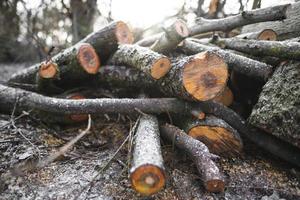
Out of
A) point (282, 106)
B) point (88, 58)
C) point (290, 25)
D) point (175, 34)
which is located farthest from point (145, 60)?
point (290, 25)

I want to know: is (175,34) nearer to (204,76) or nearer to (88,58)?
(204,76)

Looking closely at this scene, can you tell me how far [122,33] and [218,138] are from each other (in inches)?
76.6

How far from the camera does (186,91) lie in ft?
9.62

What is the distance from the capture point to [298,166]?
3047 millimetres

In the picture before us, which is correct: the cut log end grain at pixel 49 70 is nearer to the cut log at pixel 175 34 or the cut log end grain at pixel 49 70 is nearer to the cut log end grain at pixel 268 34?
the cut log at pixel 175 34

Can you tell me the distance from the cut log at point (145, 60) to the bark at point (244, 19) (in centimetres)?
133

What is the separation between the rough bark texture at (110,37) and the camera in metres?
4.06

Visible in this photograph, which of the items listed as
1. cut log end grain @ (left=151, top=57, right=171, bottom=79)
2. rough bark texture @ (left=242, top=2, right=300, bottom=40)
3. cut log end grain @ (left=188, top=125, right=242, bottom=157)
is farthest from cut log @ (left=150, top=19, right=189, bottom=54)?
rough bark texture @ (left=242, top=2, right=300, bottom=40)

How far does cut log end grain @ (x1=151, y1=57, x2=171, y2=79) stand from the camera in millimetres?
3066

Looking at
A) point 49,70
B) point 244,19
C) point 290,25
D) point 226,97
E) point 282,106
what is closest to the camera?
point 282,106

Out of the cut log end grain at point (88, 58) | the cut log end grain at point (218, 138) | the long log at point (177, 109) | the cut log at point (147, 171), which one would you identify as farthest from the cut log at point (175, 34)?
the cut log at point (147, 171)

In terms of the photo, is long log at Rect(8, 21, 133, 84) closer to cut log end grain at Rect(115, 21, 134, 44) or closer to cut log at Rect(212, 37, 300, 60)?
cut log end grain at Rect(115, 21, 134, 44)

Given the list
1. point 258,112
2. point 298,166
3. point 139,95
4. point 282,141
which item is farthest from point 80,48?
point 298,166

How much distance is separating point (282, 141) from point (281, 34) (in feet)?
5.14
